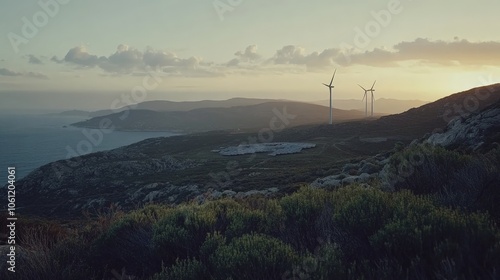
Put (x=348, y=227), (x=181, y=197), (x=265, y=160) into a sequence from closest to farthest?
(x=348, y=227)
(x=181, y=197)
(x=265, y=160)

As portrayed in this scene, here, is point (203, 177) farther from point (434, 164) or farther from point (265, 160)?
Answer: point (434, 164)

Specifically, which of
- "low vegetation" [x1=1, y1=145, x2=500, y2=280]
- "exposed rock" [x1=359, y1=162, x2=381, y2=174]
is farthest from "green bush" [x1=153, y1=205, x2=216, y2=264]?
"exposed rock" [x1=359, y1=162, x2=381, y2=174]

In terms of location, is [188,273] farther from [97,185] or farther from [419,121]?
[419,121]

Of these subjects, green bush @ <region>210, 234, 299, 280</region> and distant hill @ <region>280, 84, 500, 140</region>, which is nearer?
green bush @ <region>210, 234, 299, 280</region>

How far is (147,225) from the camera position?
35.9ft

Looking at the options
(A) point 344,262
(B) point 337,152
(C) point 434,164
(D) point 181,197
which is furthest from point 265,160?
(A) point 344,262

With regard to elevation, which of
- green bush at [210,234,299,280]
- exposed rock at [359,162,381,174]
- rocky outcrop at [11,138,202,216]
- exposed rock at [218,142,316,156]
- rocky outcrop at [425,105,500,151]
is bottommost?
rocky outcrop at [11,138,202,216]

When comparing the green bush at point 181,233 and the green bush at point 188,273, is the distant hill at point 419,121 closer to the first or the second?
the green bush at point 181,233

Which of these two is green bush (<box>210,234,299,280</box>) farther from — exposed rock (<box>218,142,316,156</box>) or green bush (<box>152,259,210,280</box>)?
exposed rock (<box>218,142,316,156</box>)

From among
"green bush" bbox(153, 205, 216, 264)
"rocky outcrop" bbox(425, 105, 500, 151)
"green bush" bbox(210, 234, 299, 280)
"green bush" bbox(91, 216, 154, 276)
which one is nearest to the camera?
"green bush" bbox(210, 234, 299, 280)

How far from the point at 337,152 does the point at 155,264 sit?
7604 cm

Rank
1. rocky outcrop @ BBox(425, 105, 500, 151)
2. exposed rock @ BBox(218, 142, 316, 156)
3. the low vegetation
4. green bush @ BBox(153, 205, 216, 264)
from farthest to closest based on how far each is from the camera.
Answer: exposed rock @ BBox(218, 142, 316, 156), rocky outcrop @ BBox(425, 105, 500, 151), green bush @ BBox(153, 205, 216, 264), the low vegetation

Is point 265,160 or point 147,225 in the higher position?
point 147,225

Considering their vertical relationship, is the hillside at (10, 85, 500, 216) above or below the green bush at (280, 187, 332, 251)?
below
